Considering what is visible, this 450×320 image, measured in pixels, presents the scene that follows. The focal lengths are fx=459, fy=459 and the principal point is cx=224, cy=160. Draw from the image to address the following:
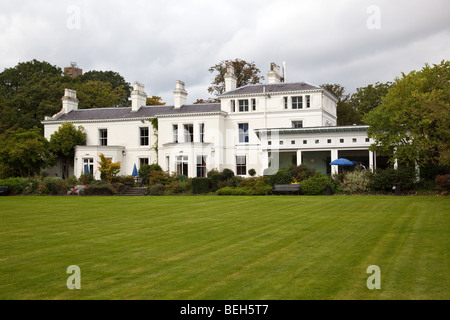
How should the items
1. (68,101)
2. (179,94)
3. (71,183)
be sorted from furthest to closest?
(68,101)
(179,94)
(71,183)

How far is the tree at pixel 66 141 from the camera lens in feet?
146

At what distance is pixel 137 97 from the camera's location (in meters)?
46.8

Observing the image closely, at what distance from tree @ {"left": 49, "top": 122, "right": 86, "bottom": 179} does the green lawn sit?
30373 mm

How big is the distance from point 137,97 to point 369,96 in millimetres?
30208

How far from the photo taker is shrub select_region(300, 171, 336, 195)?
2736 cm

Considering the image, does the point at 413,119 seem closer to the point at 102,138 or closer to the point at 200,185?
the point at 200,185

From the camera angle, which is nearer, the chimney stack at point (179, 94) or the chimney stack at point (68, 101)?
the chimney stack at point (179, 94)

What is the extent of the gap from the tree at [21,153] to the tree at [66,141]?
7.01 ft

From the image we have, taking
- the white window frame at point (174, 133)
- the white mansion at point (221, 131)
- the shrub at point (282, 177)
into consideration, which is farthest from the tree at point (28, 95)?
the shrub at point (282, 177)

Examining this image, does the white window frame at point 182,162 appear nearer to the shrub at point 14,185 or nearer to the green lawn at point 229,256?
the shrub at point 14,185

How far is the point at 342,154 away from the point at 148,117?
737 inches

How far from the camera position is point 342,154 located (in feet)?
128

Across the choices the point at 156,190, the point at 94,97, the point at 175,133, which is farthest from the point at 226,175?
the point at 94,97
